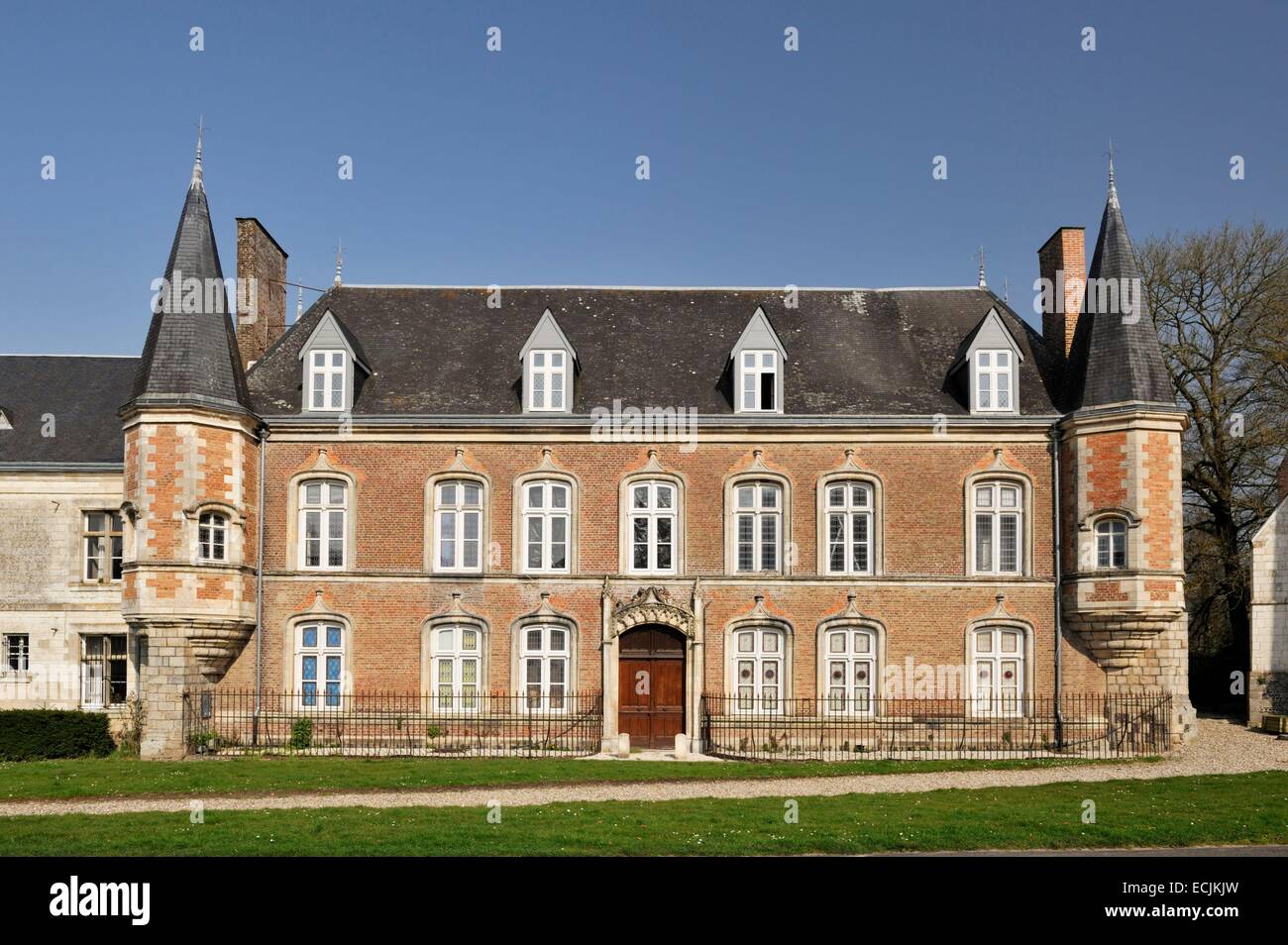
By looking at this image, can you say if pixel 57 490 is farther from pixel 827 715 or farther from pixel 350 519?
pixel 827 715

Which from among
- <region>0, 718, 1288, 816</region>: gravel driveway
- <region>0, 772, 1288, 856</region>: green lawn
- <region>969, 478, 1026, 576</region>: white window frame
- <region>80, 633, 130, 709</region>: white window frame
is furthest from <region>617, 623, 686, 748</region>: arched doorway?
<region>80, 633, 130, 709</region>: white window frame

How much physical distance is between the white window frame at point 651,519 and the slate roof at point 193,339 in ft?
28.2

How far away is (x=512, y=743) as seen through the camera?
25547mm

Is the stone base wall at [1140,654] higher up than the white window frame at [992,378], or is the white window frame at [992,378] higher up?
the white window frame at [992,378]

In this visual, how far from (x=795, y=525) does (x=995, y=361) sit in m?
5.72

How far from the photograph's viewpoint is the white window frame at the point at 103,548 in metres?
29.7

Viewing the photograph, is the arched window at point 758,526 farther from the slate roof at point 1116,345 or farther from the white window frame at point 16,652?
the white window frame at point 16,652

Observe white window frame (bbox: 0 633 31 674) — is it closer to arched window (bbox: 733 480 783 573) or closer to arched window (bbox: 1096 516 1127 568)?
arched window (bbox: 733 480 783 573)

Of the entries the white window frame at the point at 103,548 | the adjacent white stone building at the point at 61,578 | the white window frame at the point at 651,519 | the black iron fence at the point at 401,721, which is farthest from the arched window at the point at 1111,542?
the white window frame at the point at 103,548

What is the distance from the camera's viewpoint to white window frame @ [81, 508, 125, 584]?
29734 millimetres

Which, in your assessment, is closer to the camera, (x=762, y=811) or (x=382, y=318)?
(x=762, y=811)

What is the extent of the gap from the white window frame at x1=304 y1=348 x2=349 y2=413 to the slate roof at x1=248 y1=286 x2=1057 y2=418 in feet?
1.63
